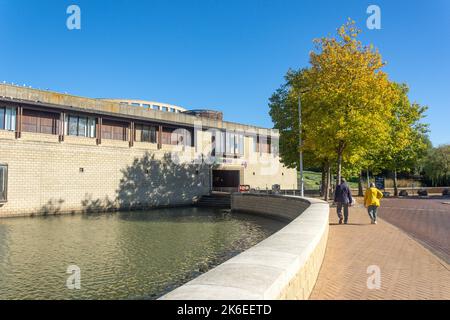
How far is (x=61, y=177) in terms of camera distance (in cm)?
2845

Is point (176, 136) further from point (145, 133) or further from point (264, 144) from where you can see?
point (264, 144)

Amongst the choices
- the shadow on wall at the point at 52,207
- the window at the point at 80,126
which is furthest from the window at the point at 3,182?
the window at the point at 80,126

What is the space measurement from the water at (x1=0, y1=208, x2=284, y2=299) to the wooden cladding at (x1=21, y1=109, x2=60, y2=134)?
331 inches

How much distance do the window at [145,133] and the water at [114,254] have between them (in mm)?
14349

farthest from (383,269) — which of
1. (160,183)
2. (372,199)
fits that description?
(160,183)

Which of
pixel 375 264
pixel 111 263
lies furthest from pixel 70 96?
pixel 375 264

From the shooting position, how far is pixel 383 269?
7.75 metres

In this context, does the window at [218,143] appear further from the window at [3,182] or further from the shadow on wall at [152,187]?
the window at [3,182]

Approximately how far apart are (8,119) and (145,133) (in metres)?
12.1

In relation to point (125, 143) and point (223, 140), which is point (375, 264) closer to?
point (125, 143)

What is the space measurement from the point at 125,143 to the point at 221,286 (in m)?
31.0

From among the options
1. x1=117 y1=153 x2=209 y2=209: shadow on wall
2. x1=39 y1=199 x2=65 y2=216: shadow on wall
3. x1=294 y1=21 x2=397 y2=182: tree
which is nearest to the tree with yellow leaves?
x1=294 y1=21 x2=397 y2=182: tree

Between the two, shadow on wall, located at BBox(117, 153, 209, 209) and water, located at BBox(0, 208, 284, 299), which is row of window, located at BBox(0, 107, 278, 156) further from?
water, located at BBox(0, 208, 284, 299)

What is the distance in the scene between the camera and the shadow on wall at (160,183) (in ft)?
109
